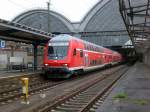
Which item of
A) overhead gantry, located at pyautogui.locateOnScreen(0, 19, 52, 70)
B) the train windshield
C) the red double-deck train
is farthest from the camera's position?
the train windshield

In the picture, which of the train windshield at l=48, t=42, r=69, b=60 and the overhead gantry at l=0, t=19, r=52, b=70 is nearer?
the overhead gantry at l=0, t=19, r=52, b=70

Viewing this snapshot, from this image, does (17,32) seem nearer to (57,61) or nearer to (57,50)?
(57,50)

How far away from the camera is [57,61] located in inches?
1011

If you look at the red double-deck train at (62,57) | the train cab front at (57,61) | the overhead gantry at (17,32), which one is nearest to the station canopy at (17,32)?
the overhead gantry at (17,32)

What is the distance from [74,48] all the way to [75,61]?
37.5 inches

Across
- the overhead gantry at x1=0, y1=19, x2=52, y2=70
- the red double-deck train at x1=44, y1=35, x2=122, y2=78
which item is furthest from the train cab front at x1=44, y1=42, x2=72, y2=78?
the overhead gantry at x1=0, y1=19, x2=52, y2=70

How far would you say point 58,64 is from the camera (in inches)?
1007

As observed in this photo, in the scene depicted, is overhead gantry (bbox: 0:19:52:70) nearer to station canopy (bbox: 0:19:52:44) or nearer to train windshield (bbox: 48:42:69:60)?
station canopy (bbox: 0:19:52:44)

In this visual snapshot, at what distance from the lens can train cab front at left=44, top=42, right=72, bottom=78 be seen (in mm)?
25484

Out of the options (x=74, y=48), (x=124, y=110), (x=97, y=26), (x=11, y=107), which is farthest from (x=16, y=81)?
(x=97, y=26)

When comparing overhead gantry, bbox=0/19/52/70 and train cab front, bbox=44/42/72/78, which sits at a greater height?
overhead gantry, bbox=0/19/52/70

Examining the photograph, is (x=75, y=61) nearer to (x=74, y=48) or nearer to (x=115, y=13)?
(x=74, y=48)

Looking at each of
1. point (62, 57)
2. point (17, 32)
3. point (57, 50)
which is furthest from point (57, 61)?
point (17, 32)

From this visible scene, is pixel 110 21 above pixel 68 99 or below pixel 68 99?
above
